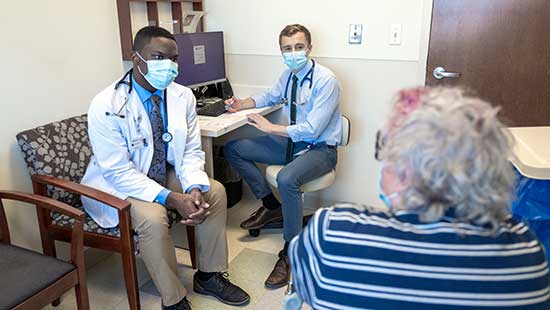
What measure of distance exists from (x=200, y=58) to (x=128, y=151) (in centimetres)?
93

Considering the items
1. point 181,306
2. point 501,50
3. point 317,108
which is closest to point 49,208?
point 181,306

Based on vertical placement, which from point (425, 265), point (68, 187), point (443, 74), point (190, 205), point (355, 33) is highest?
point (355, 33)

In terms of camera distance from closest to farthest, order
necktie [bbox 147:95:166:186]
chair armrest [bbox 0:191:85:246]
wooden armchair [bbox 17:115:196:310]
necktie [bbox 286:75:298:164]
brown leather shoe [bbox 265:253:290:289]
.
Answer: chair armrest [bbox 0:191:85:246] → wooden armchair [bbox 17:115:196:310] → necktie [bbox 147:95:166:186] → brown leather shoe [bbox 265:253:290:289] → necktie [bbox 286:75:298:164]

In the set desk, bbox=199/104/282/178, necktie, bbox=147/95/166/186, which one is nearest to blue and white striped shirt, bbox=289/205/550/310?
necktie, bbox=147/95/166/186

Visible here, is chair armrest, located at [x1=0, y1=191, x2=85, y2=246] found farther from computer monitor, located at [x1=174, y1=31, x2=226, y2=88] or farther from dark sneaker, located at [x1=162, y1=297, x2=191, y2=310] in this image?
computer monitor, located at [x1=174, y1=31, x2=226, y2=88]

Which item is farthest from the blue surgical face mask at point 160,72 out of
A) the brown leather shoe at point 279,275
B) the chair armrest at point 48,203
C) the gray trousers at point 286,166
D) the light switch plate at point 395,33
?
the light switch plate at point 395,33

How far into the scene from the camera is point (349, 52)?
2674 millimetres

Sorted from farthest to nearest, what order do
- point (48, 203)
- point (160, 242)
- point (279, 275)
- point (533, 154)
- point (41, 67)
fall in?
point (279, 275), point (41, 67), point (160, 242), point (48, 203), point (533, 154)

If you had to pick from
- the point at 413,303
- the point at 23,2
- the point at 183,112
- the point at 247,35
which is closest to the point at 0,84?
the point at 23,2

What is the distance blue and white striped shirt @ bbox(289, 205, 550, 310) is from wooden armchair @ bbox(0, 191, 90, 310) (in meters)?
1.08

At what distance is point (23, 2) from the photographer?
1901 mm

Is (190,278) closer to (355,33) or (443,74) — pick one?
(355,33)

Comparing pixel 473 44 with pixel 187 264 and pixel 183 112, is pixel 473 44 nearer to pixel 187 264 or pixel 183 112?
pixel 183 112

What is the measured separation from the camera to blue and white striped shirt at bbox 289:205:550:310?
759mm
